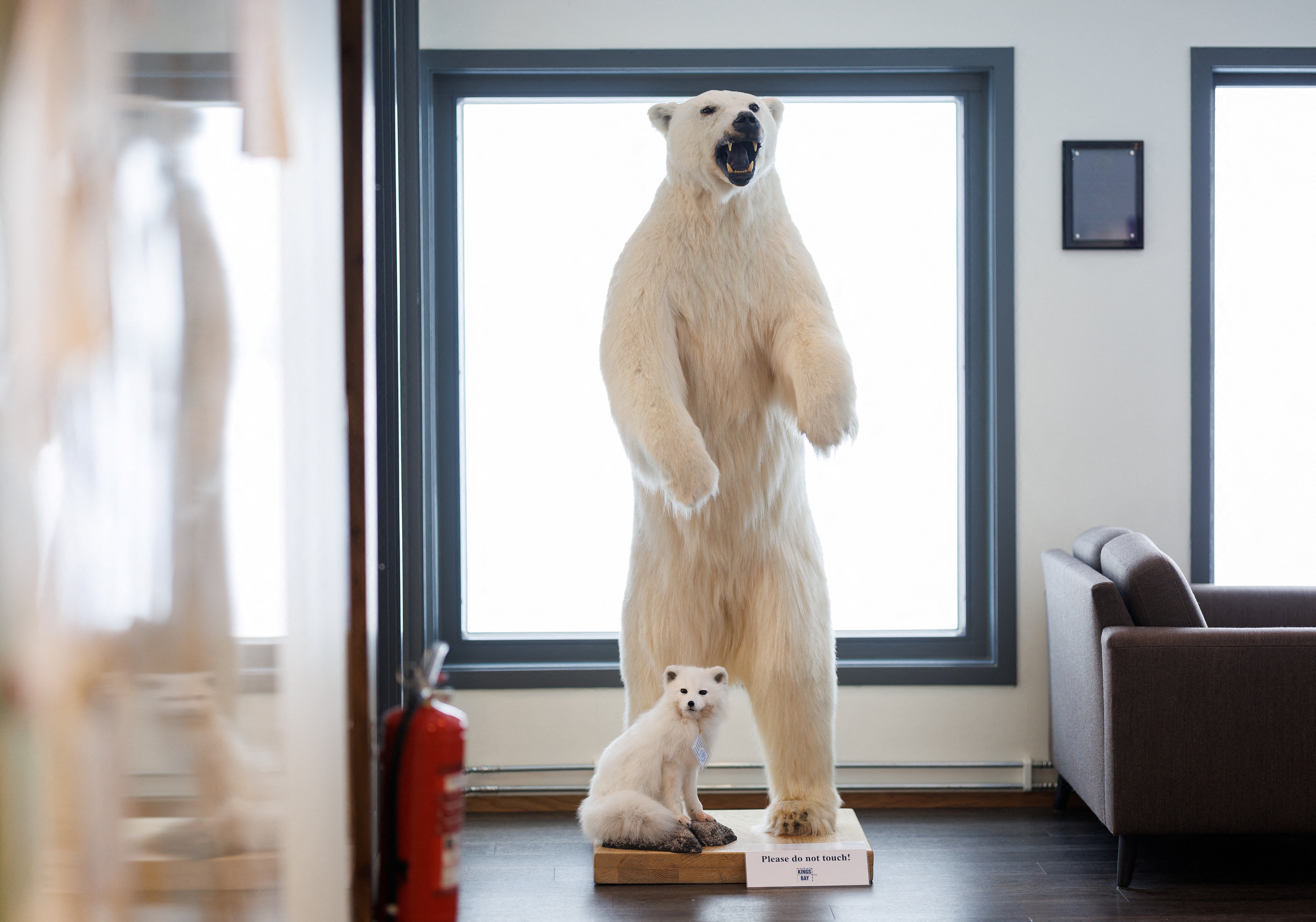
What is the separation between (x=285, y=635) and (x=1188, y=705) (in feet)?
6.13

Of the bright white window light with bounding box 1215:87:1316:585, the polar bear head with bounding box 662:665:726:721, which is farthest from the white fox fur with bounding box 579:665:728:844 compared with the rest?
the bright white window light with bounding box 1215:87:1316:585

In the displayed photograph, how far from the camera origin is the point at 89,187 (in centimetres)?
76

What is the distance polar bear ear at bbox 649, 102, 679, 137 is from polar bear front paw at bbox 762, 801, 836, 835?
1543 millimetres

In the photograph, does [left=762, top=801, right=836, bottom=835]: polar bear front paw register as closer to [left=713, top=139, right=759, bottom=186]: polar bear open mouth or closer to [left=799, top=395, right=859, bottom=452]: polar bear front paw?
[left=799, top=395, right=859, bottom=452]: polar bear front paw

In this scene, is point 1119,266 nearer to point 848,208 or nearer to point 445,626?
point 848,208

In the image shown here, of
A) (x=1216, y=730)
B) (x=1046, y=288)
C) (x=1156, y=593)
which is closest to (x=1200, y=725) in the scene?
(x=1216, y=730)

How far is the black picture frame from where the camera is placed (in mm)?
2844

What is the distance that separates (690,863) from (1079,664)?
1049mm

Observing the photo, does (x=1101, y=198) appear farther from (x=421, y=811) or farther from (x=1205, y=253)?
(x=421, y=811)

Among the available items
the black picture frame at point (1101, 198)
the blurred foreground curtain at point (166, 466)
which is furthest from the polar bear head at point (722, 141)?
the black picture frame at point (1101, 198)

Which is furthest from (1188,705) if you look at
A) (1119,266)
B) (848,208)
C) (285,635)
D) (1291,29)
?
(1291,29)

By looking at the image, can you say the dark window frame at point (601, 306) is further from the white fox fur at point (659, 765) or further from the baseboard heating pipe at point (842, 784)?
the white fox fur at point (659, 765)

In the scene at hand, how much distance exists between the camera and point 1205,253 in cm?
289

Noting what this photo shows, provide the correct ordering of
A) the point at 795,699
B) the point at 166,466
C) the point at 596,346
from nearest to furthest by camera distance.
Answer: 1. the point at 166,466
2. the point at 795,699
3. the point at 596,346
